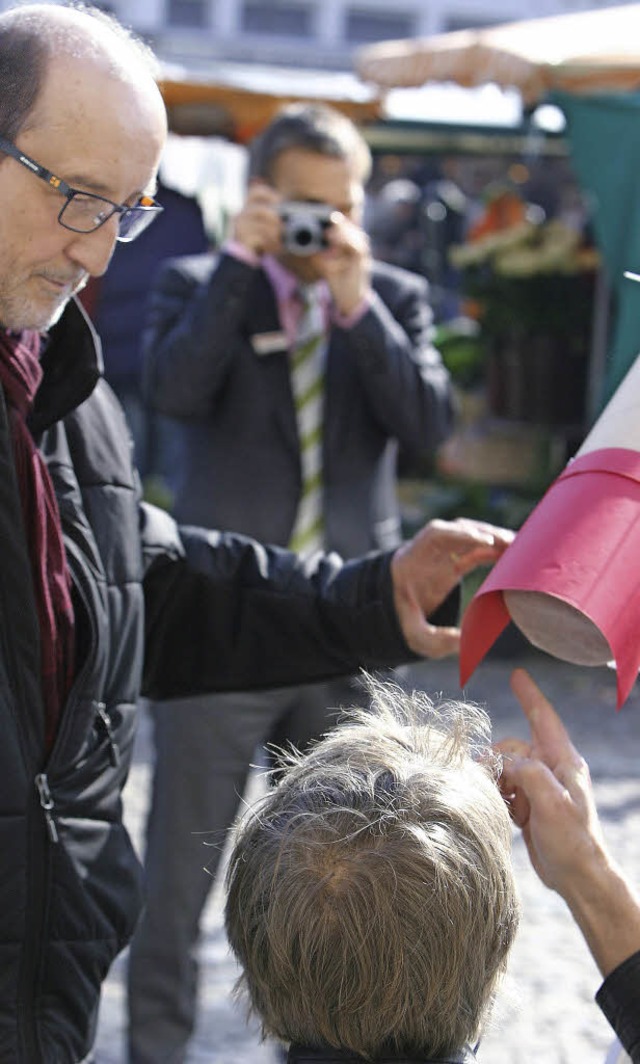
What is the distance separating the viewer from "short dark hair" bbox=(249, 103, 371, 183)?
3056mm

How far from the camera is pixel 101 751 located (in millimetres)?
1758

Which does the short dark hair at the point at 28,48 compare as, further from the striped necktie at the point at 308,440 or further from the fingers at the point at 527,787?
the striped necktie at the point at 308,440

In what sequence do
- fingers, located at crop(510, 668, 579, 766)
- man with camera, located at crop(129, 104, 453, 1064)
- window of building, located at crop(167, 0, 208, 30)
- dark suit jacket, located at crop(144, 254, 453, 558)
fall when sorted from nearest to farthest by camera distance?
fingers, located at crop(510, 668, 579, 766), man with camera, located at crop(129, 104, 453, 1064), dark suit jacket, located at crop(144, 254, 453, 558), window of building, located at crop(167, 0, 208, 30)

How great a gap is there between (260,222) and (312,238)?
0.15 m

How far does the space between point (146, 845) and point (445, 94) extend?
715 cm

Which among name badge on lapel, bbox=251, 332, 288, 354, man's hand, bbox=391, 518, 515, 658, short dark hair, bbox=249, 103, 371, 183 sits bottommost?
name badge on lapel, bbox=251, 332, 288, 354

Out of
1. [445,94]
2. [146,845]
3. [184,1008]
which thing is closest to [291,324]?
[146,845]

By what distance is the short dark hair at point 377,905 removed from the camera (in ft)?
3.97

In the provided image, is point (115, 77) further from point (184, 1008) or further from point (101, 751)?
point (184, 1008)

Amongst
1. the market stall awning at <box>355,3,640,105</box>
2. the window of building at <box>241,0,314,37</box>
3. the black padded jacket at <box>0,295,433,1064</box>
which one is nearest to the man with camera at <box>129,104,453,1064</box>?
the black padded jacket at <box>0,295,433,1064</box>

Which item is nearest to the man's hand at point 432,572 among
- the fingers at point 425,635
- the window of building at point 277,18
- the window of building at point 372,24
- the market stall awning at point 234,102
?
the fingers at point 425,635

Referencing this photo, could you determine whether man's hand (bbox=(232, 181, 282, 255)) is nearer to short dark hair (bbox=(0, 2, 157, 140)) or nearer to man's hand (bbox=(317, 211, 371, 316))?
man's hand (bbox=(317, 211, 371, 316))

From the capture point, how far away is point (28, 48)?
1.59 m

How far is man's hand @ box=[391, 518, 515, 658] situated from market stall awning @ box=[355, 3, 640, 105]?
13.8 feet
